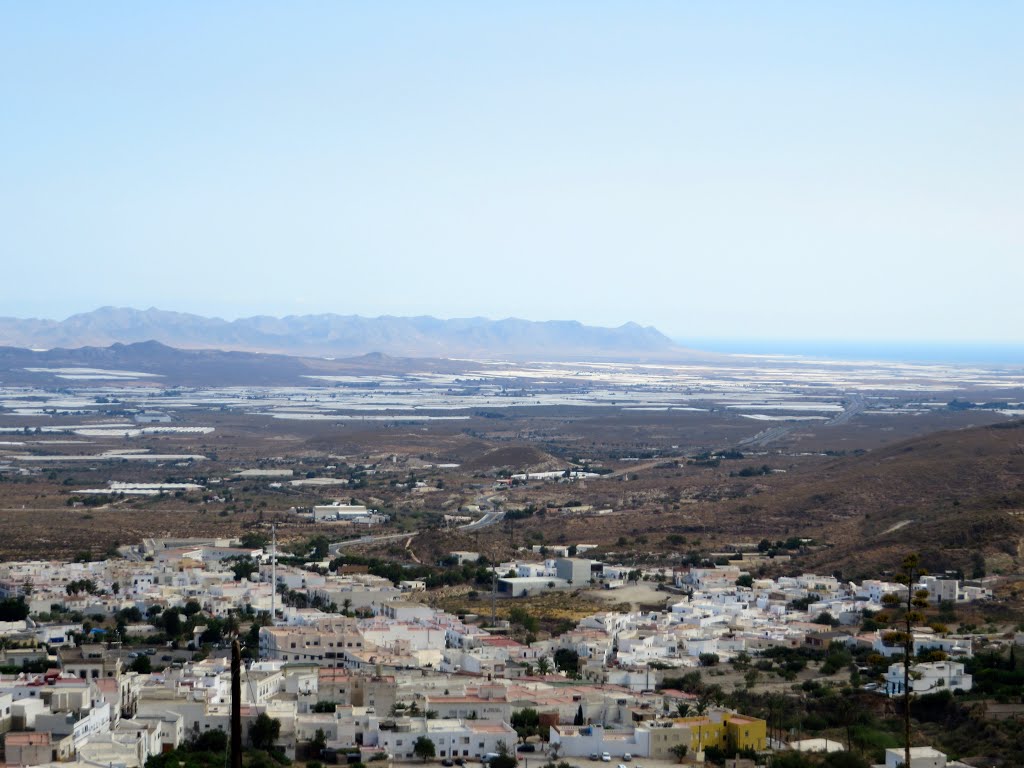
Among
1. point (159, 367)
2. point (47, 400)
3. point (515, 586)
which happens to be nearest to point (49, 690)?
point (515, 586)

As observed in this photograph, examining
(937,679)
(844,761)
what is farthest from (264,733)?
(937,679)

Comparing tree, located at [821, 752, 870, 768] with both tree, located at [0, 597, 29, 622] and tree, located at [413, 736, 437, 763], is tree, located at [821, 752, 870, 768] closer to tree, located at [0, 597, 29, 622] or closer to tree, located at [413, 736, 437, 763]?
tree, located at [413, 736, 437, 763]

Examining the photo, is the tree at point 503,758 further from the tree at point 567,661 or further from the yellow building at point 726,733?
the tree at point 567,661

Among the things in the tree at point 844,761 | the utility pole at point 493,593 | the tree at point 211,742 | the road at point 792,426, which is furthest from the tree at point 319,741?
the road at point 792,426

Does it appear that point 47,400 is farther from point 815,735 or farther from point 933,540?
point 815,735

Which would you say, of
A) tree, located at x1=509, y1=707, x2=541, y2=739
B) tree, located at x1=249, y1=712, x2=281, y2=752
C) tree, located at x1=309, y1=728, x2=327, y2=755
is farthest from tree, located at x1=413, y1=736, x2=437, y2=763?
tree, located at x1=249, y1=712, x2=281, y2=752
